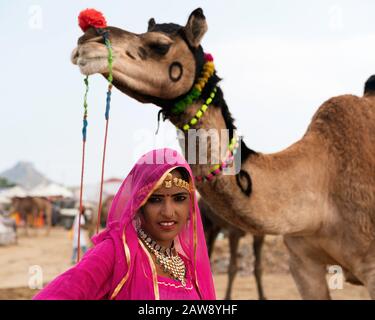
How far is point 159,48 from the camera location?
11.8ft

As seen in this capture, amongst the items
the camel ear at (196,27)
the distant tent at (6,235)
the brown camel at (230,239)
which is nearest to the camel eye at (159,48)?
the camel ear at (196,27)

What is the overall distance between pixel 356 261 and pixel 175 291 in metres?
2.33

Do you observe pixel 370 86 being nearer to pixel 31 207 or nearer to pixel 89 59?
pixel 89 59

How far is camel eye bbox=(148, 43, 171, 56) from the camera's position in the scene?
357cm

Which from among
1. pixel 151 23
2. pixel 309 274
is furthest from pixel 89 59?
pixel 309 274

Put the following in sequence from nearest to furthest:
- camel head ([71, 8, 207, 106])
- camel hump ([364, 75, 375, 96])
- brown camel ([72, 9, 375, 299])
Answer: camel head ([71, 8, 207, 106]) → brown camel ([72, 9, 375, 299]) → camel hump ([364, 75, 375, 96])

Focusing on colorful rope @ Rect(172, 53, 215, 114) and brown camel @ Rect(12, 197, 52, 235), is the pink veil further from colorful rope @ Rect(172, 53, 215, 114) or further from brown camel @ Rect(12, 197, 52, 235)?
brown camel @ Rect(12, 197, 52, 235)

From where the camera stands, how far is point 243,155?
3.93 m

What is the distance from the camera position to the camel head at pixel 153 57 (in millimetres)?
3129

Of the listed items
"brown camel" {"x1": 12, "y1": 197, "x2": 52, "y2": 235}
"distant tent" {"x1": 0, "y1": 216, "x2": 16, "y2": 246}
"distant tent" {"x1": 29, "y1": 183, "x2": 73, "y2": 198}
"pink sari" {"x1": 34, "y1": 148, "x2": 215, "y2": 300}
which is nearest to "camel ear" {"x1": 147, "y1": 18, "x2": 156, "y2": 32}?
"pink sari" {"x1": 34, "y1": 148, "x2": 215, "y2": 300}

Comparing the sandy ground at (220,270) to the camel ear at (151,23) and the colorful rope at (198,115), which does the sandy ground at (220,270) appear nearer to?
the camel ear at (151,23)

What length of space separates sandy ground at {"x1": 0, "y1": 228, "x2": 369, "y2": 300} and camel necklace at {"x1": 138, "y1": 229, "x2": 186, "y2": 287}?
24.8 ft
